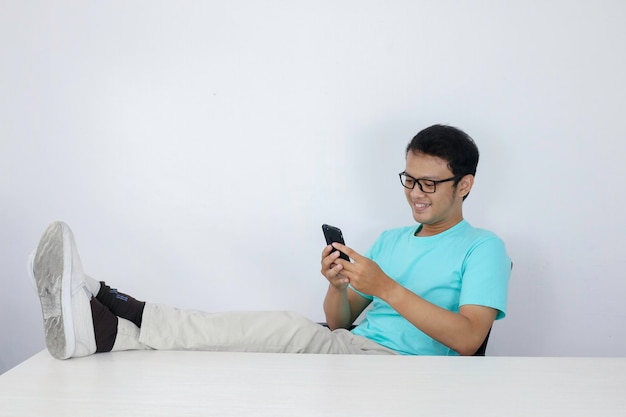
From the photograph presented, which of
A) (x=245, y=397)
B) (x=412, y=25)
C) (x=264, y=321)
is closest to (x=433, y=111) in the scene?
(x=412, y=25)

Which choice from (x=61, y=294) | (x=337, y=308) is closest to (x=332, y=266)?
(x=337, y=308)

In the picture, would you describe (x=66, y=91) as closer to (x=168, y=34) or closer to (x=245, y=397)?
(x=168, y=34)

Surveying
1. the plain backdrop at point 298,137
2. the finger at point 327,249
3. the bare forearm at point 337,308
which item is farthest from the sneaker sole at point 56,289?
the plain backdrop at point 298,137

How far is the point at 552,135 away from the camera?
10.1 feet

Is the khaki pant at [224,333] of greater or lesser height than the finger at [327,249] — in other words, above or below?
below

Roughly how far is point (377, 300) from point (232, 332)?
2.01 ft

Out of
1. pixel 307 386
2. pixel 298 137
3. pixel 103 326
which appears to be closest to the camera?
pixel 307 386

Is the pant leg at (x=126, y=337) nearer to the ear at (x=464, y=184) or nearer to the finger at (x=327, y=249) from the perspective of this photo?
the finger at (x=327, y=249)

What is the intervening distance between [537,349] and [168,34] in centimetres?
212

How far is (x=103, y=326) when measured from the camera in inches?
80.5

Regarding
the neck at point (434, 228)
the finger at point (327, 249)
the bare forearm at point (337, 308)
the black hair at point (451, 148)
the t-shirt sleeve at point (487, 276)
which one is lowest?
the bare forearm at point (337, 308)

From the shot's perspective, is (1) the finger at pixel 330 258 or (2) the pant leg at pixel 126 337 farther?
(1) the finger at pixel 330 258

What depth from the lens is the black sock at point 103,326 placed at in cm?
203

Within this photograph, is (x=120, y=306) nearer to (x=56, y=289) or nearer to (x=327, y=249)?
(x=56, y=289)
